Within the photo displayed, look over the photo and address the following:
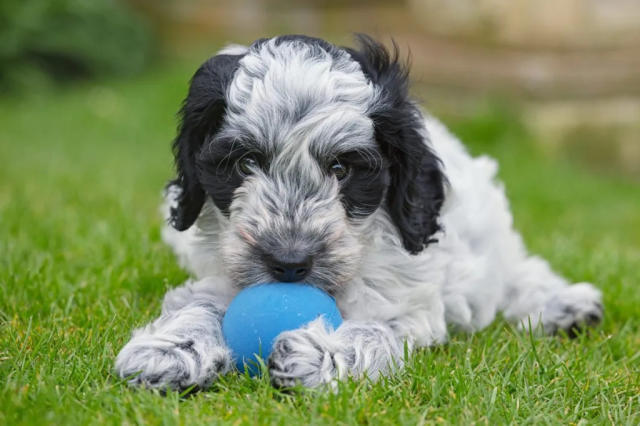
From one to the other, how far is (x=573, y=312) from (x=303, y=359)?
Answer: 6.27 feet

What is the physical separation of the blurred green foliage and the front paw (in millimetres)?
11540

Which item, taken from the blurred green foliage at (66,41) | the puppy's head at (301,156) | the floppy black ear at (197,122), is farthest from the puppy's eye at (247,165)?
the blurred green foliage at (66,41)

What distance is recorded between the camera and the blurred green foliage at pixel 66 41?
44.2 feet

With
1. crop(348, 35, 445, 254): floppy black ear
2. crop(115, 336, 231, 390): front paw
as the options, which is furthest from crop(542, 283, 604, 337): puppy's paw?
crop(115, 336, 231, 390): front paw

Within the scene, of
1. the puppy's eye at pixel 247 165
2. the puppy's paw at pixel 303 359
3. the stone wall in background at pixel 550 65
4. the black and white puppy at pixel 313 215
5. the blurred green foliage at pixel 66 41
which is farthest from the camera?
the blurred green foliage at pixel 66 41

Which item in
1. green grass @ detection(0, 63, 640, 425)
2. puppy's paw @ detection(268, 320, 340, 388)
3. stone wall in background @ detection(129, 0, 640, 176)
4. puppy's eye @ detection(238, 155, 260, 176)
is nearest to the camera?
green grass @ detection(0, 63, 640, 425)

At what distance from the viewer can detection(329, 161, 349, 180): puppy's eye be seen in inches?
132

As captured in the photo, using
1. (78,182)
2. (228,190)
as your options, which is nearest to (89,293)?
(228,190)

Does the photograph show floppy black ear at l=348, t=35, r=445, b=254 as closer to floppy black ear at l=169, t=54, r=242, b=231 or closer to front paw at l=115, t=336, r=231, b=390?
floppy black ear at l=169, t=54, r=242, b=231

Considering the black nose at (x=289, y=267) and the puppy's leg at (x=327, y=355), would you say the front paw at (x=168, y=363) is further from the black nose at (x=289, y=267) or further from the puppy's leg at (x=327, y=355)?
the black nose at (x=289, y=267)

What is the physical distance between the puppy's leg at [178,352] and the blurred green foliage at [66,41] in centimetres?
1132

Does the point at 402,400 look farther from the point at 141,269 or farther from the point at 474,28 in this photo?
the point at 474,28

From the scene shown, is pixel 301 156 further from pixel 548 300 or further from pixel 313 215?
pixel 548 300

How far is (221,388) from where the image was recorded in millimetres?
2984
